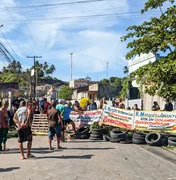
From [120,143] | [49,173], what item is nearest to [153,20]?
[120,143]

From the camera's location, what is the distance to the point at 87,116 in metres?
16.0

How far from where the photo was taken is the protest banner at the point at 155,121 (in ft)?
44.4

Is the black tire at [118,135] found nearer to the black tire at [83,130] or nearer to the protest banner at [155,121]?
the protest banner at [155,121]

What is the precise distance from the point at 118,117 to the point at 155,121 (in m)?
1.81

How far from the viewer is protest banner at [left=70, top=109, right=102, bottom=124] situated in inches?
616

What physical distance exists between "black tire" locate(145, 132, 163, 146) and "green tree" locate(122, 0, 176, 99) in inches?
68.1

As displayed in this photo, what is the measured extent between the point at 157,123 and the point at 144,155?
4009 millimetres

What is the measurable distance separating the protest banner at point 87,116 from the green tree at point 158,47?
104 inches

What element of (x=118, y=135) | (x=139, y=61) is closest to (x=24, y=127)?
(x=118, y=135)

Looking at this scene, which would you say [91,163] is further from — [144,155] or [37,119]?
[37,119]

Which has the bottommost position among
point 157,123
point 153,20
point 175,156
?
point 175,156

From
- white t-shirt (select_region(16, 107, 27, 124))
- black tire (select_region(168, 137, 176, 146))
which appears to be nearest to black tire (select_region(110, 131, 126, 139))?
black tire (select_region(168, 137, 176, 146))

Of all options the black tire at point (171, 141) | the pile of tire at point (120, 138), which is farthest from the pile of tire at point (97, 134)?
the black tire at point (171, 141)

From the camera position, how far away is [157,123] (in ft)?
45.6
